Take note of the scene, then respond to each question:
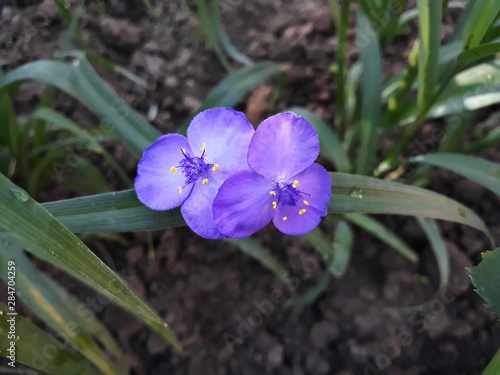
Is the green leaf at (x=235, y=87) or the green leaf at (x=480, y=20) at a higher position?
the green leaf at (x=235, y=87)

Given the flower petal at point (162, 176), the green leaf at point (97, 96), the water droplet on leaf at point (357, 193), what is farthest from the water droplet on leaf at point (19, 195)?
the water droplet on leaf at point (357, 193)

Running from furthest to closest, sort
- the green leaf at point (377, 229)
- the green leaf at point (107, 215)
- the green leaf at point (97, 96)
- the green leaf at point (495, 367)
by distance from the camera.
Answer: the green leaf at point (377, 229)
the green leaf at point (97, 96)
the green leaf at point (107, 215)
the green leaf at point (495, 367)

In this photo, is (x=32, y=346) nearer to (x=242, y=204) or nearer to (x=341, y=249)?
(x=242, y=204)

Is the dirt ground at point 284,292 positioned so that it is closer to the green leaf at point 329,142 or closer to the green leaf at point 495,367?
the green leaf at point 329,142

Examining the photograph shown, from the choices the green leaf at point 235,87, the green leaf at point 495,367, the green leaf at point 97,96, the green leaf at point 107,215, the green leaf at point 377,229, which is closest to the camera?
the green leaf at point 495,367

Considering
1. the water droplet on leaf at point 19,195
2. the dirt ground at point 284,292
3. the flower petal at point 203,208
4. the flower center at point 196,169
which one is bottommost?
the dirt ground at point 284,292

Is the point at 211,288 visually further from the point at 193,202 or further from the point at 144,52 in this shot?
the point at 144,52

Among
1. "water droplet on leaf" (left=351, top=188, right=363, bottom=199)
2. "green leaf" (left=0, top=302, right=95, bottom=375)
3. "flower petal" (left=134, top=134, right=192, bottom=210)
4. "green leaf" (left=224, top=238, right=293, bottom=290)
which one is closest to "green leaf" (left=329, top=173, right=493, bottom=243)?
"water droplet on leaf" (left=351, top=188, right=363, bottom=199)
